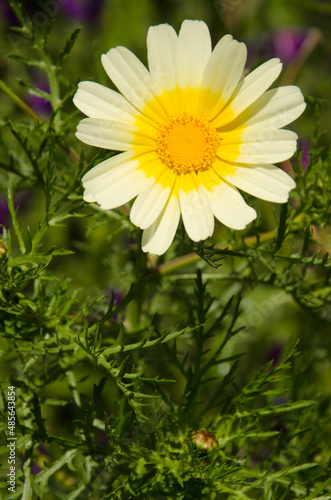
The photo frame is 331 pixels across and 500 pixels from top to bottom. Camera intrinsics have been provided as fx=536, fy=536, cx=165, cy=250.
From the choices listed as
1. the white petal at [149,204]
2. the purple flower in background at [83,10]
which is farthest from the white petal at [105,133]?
the purple flower in background at [83,10]

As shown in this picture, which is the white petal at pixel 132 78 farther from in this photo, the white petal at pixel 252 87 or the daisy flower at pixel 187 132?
the white petal at pixel 252 87

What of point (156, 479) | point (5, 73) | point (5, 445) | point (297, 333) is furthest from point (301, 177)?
point (5, 73)

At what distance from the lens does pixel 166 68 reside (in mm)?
1280

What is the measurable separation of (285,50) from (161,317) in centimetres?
172

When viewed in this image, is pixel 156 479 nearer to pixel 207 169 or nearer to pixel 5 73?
pixel 207 169

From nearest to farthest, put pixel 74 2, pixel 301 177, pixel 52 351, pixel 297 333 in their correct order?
pixel 52 351 < pixel 301 177 < pixel 297 333 < pixel 74 2

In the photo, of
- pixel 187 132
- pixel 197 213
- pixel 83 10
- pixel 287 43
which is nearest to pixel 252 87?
pixel 187 132

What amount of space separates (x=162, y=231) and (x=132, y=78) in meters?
0.38

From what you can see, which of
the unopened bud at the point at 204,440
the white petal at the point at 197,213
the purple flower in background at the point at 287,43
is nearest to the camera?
the white petal at the point at 197,213

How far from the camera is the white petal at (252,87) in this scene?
121 centimetres

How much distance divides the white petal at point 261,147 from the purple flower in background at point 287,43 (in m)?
1.82

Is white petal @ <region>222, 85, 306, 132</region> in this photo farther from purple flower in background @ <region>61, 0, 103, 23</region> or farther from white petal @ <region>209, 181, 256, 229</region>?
purple flower in background @ <region>61, 0, 103, 23</region>

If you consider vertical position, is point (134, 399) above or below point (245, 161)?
below

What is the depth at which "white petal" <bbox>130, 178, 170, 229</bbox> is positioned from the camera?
1.19 m
